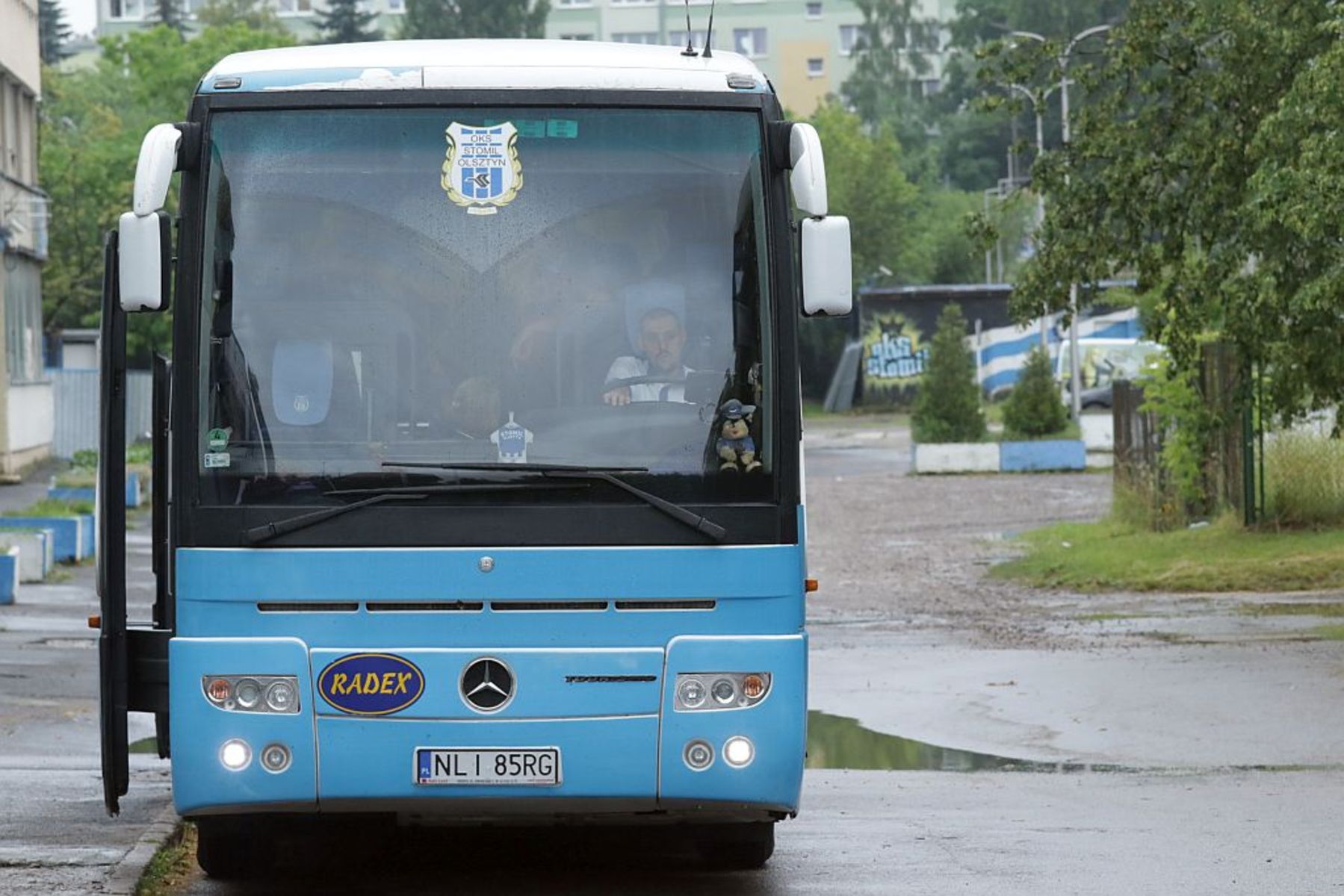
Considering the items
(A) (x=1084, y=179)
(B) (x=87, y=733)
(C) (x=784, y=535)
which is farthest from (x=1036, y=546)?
(C) (x=784, y=535)

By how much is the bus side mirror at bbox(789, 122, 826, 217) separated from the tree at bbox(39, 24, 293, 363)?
1914 inches

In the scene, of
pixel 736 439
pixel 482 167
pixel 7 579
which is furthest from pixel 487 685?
pixel 7 579

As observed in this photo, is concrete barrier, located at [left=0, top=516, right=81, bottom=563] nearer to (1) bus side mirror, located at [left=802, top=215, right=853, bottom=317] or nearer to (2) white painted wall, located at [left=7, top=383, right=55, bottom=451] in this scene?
(2) white painted wall, located at [left=7, top=383, right=55, bottom=451]

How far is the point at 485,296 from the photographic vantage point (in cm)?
797

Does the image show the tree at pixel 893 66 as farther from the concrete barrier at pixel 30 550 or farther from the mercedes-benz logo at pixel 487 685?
the mercedes-benz logo at pixel 487 685

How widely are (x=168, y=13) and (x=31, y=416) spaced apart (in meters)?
86.9

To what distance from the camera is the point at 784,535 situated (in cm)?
790

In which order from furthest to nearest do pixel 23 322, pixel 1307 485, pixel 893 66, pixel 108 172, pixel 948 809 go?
pixel 893 66
pixel 108 172
pixel 23 322
pixel 1307 485
pixel 948 809

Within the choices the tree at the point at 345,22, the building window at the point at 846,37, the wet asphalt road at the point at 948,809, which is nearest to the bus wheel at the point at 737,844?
the wet asphalt road at the point at 948,809

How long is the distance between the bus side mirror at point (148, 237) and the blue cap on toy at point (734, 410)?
188 cm

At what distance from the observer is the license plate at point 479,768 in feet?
25.5

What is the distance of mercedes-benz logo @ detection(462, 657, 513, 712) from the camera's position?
7777 millimetres

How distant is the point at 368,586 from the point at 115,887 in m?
Answer: 1.50

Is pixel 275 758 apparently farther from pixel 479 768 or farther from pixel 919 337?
pixel 919 337
